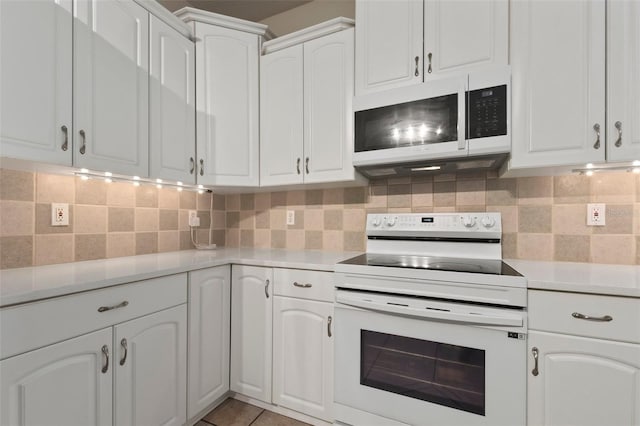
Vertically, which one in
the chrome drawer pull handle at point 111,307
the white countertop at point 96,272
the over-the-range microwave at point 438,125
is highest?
the over-the-range microwave at point 438,125

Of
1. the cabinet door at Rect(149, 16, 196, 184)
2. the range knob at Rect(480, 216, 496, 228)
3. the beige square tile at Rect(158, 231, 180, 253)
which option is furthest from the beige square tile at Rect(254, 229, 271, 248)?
the range knob at Rect(480, 216, 496, 228)

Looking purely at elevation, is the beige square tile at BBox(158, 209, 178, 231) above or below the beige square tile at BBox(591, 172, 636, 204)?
below

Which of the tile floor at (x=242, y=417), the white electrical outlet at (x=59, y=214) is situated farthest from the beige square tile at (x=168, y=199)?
the tile floor at (x=242, y=417)

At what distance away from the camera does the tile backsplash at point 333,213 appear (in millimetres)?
1444

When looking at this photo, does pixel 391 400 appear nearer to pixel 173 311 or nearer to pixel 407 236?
pixel 407 236

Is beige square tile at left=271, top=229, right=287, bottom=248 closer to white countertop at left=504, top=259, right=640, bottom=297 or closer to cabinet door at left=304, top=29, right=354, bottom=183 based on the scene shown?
cabinet door at left=304, top=29, right=354, bottom=183

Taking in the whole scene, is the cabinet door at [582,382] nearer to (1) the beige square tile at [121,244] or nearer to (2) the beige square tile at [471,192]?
(2) the beige square tile at [471,192]

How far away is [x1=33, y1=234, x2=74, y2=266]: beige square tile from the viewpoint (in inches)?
57.0

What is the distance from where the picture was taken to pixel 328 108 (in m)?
1.83

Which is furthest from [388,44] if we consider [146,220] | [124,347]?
[124,347]

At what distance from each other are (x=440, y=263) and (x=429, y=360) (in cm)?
48

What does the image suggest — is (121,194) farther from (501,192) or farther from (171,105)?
(501,192)

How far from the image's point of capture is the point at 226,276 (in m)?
1.80

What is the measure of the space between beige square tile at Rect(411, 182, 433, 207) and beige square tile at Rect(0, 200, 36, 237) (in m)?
2.13
